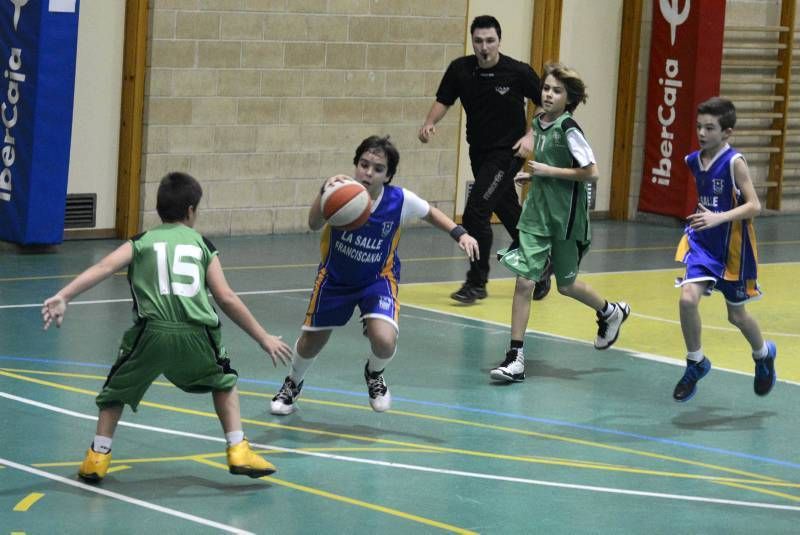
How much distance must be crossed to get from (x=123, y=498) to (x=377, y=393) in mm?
1775

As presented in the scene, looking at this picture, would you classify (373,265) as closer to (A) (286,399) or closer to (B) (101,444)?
(A) (286,399)

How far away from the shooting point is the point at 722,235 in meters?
8.64

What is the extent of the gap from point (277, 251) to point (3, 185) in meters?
2.36

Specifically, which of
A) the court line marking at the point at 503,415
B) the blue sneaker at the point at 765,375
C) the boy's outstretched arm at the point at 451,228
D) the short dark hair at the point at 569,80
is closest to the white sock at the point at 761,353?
the blue sneaker at the point at 765,375

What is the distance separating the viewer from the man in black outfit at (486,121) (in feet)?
38.0

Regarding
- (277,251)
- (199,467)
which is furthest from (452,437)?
(277,251)

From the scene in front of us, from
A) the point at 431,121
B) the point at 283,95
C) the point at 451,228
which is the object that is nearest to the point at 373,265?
the point at 451,228

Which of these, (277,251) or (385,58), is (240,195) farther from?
(385,58)

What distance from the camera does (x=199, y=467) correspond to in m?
7.00

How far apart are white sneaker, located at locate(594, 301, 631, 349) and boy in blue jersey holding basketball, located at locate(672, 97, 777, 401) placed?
3.53 feet

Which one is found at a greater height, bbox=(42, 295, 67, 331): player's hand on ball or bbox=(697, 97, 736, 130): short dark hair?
bbox=(697, 97, 736, 130): short dark hair

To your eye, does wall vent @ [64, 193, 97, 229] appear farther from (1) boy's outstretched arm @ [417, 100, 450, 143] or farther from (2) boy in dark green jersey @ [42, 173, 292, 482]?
(2) boy in dark green jersey @ [42, 173, 292, 482]

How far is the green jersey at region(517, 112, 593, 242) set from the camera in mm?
9383

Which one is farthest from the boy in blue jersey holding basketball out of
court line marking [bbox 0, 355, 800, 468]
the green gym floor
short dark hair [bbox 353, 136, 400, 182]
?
short dark hair [bbox 353, 136, 400, 182]
